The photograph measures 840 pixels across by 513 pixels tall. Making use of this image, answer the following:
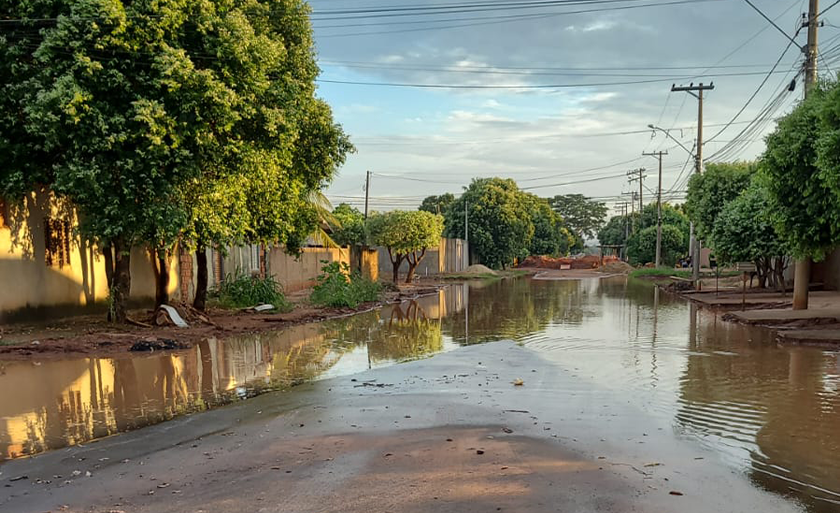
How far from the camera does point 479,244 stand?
188 ft

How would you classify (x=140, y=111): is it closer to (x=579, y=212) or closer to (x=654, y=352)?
(x=654, y=352)

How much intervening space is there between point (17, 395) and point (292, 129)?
858 centimetres

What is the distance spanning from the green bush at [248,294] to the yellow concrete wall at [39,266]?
410 cm

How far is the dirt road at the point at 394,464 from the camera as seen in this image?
5.01 m

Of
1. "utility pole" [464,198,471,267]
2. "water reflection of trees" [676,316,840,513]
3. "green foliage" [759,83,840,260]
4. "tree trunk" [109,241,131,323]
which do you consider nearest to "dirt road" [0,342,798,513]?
"water reflection of trees" [676,316,840,513]

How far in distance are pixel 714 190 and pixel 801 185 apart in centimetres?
1493

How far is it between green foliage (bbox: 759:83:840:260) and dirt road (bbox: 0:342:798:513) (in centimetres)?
842

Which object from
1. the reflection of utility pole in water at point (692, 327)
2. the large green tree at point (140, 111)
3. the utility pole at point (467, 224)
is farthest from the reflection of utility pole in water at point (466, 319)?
the utility pole at point (467, 224)

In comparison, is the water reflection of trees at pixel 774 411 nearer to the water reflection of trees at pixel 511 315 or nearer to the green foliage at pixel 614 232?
the water reflection of trees at pixel 511 315

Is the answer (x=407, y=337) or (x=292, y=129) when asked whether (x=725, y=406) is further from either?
(x=292, y=129)

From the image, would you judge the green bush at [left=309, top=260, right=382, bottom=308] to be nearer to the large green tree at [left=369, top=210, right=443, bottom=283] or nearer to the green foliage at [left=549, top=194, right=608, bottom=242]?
the large green tree at [left=369, top=210, right=443, bottom=283]

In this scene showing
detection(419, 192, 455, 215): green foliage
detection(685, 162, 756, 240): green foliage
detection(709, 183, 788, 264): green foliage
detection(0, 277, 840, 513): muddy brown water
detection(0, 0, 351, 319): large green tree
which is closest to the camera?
detection(0, 277, 840, 513): muddy brown water

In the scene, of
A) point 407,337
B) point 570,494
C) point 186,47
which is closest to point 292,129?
point 186,47

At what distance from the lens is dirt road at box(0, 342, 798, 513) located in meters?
5.01
